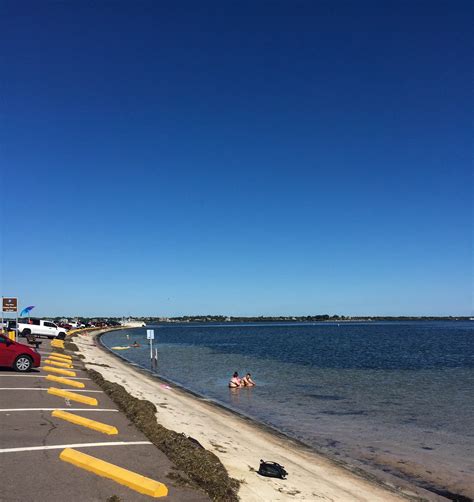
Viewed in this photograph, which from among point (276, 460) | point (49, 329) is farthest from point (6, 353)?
point (49, 329)

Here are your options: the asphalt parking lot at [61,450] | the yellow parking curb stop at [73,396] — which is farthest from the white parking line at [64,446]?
the yellow parking curb stop at [73,396]

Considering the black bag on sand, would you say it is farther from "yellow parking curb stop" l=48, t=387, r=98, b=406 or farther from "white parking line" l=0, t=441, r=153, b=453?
"yellow parking curb stop" l=48, t=387, r=98, b=406

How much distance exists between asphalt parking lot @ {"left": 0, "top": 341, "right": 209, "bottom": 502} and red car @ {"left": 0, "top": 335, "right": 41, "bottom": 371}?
17.1 ft

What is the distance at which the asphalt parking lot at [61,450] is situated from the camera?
23.9ft

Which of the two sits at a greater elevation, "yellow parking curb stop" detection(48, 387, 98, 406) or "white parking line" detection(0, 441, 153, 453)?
"white parking line" detection(0, 441, 153, 453)

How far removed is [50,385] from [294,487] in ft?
36.6

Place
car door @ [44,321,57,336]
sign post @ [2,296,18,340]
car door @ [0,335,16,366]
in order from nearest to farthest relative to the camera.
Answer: car door @ [0,335,16,366] < sign post @ [2,296,18,340] < car door @ [44,321,57,336]

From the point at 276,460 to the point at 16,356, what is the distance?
41.6ft

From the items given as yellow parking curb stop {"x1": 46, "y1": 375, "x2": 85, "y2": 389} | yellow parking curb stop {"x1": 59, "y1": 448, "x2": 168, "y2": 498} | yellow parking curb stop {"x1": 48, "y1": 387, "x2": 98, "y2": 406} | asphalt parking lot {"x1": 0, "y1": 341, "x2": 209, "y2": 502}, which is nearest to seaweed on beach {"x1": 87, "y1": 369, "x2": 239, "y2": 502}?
asphalt parking lot {"x1": 0, "y1": 341, "x2": 209, "y2": 502}

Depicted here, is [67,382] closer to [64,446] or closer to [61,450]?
[64,446]

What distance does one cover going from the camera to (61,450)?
30.6 ft

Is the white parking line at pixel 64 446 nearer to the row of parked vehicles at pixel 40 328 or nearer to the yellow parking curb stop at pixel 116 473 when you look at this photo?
the yellow parking curb stop at pixel 116 473

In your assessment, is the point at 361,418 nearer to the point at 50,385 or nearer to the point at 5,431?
the point at 50,385

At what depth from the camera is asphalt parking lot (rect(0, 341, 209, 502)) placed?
23.9ft
